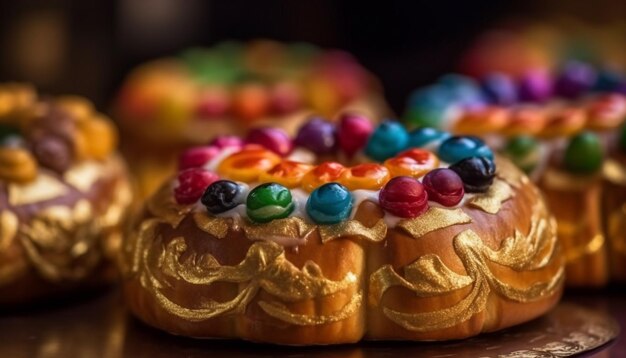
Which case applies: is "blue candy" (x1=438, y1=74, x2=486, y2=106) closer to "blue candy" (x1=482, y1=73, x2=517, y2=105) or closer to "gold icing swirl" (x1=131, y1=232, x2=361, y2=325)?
"blue candy" (x1=482, y1=73, x2=517, y2=105)

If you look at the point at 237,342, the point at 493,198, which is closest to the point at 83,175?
the point at 237,342

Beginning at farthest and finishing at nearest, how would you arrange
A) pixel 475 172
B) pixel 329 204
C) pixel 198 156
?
pixel 198 156
pixel 475 172
pixel 329 204

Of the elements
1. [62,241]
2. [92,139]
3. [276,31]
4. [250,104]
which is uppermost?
[92,139]

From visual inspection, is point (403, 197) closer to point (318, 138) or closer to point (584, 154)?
point (318, 138)

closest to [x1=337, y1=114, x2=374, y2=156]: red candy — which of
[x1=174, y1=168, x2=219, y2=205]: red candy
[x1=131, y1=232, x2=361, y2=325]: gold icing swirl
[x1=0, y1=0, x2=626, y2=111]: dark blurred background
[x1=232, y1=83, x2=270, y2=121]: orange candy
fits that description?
[x1=174, y1=168, x2=219, y2=205]: red candy

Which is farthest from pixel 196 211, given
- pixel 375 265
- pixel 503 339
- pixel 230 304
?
pixel 503 339

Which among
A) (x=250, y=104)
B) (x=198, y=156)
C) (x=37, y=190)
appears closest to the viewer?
(x=198, y=156)

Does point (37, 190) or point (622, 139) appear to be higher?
point (622, 139)

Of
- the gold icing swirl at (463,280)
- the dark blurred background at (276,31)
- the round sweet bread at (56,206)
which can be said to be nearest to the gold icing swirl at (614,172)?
the gold icing swirl at (463,280)
